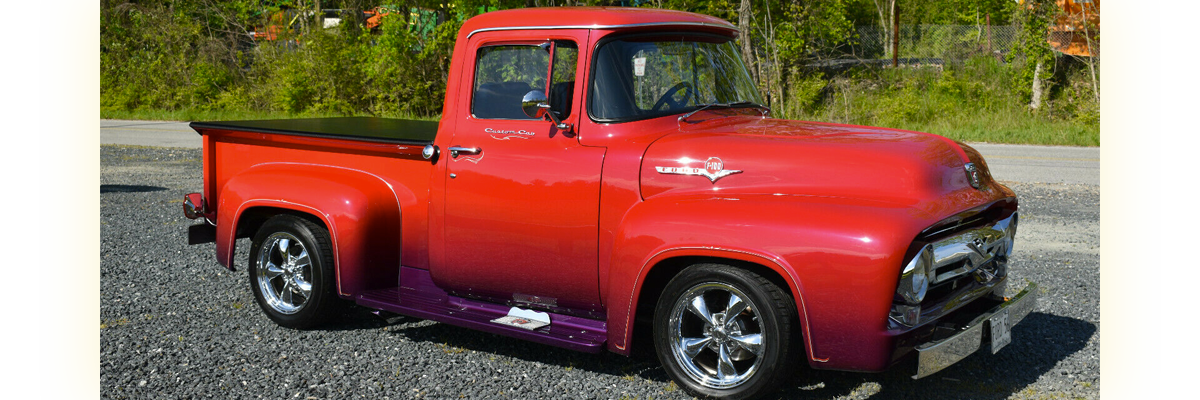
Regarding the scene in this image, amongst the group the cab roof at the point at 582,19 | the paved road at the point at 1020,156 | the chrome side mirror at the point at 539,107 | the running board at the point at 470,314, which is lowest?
the running board at the point at 470,314

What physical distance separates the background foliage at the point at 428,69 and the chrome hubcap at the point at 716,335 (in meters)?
16.0

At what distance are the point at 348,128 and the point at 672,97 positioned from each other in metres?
2.67

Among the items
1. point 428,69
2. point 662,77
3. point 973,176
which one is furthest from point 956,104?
point 662,77

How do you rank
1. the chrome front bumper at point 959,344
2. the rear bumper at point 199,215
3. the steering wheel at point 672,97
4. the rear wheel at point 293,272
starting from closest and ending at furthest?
the chrome front bumper at point 959,344
the steering wheel at point 672,97
the rear wheel at point 293,272
the rear bumper at point 199,215

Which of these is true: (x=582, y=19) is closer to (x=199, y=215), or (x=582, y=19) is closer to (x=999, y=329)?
(x=999, y=329)

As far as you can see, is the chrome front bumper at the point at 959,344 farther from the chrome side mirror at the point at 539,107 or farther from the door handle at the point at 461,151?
the door handle at the point at 461,151

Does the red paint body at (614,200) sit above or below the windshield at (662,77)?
below

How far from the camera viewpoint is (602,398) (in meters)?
4.54

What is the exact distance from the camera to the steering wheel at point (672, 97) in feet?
16.1

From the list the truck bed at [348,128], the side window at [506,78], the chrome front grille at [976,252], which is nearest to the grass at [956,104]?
the truck bed at [348,128]

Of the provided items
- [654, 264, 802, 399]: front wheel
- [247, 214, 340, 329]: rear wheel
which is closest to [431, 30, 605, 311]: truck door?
[654, 264, 802, 399]: front wheel

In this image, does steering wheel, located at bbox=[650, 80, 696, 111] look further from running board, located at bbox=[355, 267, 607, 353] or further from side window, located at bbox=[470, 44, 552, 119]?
running board, located at bbox=[355, 267, 607, 353]

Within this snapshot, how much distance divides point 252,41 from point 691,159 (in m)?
29.5

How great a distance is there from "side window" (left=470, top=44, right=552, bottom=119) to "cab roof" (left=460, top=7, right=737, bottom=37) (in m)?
0.14
